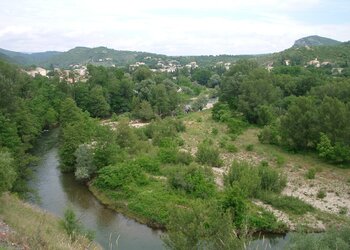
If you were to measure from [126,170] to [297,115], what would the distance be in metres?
19.1

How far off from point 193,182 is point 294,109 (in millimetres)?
16667

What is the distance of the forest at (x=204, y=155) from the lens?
888 inches

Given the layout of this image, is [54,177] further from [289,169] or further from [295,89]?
[295,89]

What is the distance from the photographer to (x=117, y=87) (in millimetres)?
74688

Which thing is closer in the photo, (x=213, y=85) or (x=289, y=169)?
(x=289, y=169)

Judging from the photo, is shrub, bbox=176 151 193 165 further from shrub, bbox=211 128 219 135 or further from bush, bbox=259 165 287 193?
shrub, bbox=211 128 219 135

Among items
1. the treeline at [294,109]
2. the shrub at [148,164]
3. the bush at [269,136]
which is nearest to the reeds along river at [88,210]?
the shrub at [148,164]

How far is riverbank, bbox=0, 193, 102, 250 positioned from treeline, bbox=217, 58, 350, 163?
2552 cm

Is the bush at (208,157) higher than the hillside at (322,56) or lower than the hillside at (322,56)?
lower

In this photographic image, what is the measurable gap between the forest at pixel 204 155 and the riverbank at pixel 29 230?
1.84m

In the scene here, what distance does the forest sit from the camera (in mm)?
22566

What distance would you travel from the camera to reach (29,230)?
19.1m

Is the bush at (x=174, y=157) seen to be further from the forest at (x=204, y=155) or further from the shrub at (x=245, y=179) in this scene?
the shrub at (x=245, y=179)

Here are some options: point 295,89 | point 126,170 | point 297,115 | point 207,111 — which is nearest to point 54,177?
point 126,170
